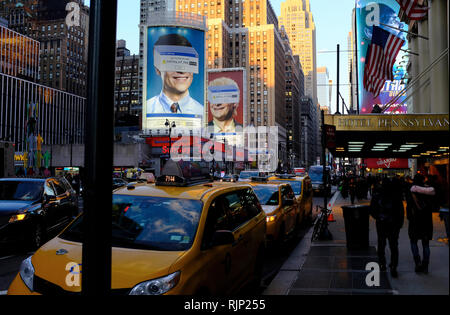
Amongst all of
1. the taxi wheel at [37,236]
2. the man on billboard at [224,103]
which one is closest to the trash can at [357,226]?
the taxi wheel at [37,236]

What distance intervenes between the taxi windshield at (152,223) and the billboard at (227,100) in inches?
3414

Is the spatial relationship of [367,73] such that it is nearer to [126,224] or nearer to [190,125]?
[126,224]

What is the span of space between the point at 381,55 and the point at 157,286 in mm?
14819

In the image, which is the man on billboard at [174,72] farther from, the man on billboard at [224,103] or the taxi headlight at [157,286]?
the taxi headlight at [157,286]

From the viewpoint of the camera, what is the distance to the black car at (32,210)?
26.6ft

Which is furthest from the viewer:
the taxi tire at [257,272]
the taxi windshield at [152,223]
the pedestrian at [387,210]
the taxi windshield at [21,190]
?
the taxi windshield at [21,190]

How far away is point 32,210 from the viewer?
8.68m

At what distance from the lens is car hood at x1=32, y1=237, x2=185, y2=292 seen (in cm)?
324

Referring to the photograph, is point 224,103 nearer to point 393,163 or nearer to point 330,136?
point 393,163

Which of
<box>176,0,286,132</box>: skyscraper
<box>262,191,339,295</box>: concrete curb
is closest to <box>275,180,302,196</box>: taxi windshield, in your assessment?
<box>262,191,339,295</box>: concrete curb

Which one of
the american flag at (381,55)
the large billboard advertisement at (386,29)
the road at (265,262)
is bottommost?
the road at (265,262)

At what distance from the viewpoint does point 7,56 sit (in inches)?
3383

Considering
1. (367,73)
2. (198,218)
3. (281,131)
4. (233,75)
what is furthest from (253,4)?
(198,218)
